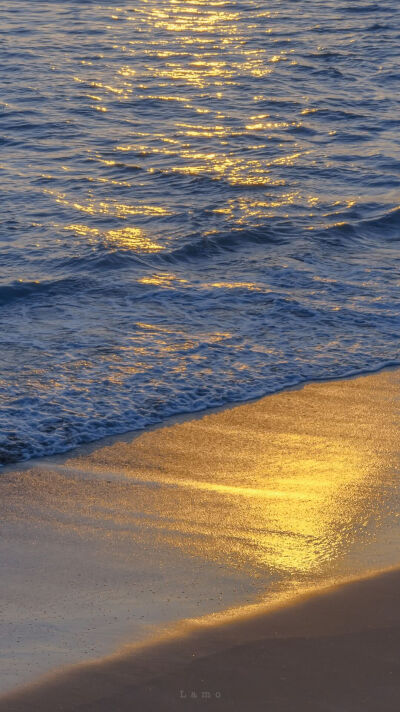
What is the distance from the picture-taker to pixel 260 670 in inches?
135

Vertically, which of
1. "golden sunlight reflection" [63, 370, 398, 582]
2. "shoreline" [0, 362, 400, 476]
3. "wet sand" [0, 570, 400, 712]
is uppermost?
"wet sand" [0, 570, 400, 712]

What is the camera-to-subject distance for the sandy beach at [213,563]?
3.41 metres

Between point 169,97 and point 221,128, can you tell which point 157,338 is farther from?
point 169,97

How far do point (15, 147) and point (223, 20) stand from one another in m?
8.53

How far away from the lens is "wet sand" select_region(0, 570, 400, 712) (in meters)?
3.28

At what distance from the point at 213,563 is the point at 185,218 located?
6.10 m

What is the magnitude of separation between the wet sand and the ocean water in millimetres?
2149

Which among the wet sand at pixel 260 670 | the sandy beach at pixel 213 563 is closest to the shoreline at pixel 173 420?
the sandy beach at pixel 213 563

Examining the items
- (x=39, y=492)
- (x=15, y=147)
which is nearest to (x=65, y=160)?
(x=15, y=147)

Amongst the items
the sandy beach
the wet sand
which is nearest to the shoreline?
the sandy beach

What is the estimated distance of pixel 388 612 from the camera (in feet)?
12.3

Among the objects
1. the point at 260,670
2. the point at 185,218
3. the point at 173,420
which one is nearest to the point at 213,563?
the point at 260,670

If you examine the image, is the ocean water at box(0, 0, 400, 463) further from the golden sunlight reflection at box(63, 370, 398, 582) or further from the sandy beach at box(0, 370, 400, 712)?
the sandy beach at box(0, 370, 400, 712)

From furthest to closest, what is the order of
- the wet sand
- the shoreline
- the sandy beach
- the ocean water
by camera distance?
the ocean water → the shoreline → the sandy beach → the wet sand
